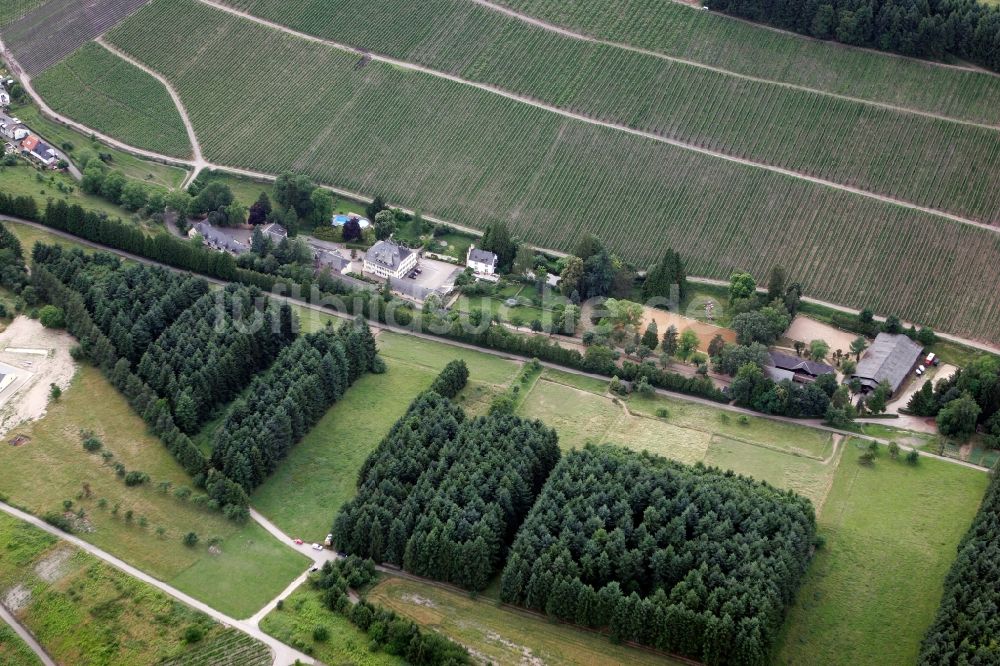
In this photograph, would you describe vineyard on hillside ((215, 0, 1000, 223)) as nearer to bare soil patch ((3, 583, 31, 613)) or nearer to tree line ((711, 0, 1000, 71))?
tree line ((711, 0, 1000, 71))

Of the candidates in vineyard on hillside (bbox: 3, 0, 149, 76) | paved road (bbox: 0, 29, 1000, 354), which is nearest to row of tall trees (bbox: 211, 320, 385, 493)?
paved road (bbox: 0, 29, 1000, 354)

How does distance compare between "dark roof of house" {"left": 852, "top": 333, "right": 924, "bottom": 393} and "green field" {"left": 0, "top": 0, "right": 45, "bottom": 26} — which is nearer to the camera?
"dark roof of house" {"left": 852, "top": 333, "right": 924, "bottom": 393}

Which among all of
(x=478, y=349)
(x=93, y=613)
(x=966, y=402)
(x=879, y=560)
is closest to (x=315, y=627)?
(x=93, y=613)

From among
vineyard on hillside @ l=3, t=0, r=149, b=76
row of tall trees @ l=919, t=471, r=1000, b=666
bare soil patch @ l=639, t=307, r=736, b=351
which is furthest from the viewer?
vineyard on hillside @ l=3, t=0, r=149, b=76

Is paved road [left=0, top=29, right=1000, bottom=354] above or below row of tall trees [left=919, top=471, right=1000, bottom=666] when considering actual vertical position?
above

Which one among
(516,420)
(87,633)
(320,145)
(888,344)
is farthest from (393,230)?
(87,633)

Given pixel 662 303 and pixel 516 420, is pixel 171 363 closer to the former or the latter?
pixel 516 420
